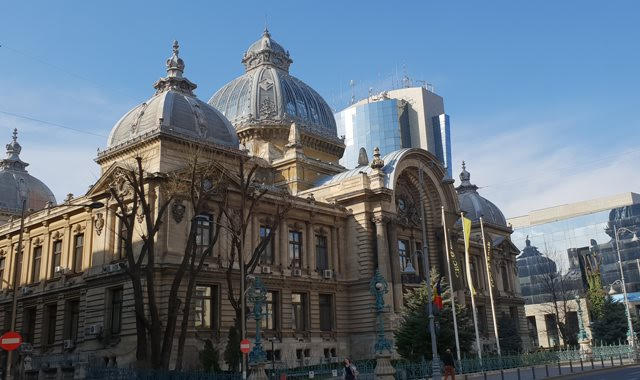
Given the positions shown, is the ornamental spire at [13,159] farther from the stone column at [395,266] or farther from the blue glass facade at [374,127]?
the blue glass facade at [374,127]

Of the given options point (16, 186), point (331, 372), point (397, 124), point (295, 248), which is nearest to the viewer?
point (331, 372)

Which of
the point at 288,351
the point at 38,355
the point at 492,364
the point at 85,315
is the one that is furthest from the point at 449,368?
the point at 38,355

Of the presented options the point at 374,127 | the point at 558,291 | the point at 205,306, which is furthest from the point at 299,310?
the point at 374,127

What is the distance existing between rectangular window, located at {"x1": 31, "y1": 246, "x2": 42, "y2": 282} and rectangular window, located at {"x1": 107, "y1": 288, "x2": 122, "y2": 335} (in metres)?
10.3

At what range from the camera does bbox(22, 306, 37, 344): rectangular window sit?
150 feet

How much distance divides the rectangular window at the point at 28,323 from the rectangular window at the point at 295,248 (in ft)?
62.2

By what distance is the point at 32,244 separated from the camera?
47281 mm

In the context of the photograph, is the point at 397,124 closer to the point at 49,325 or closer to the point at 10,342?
the point at 49,325

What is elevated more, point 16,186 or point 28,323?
point 16,186

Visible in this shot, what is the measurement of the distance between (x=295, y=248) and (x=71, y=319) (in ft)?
52.7

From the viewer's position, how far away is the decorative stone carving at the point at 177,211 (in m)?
38.6

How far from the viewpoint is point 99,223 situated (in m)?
41.0

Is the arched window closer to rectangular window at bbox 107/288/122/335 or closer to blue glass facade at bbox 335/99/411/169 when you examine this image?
rectangular window at bbox 107/288/122/335

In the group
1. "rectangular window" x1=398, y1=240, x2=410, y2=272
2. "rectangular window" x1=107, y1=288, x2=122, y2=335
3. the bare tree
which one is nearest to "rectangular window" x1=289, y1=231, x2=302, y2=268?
"rectangular window" x1=398, y1=240, x2=410, y2=272
